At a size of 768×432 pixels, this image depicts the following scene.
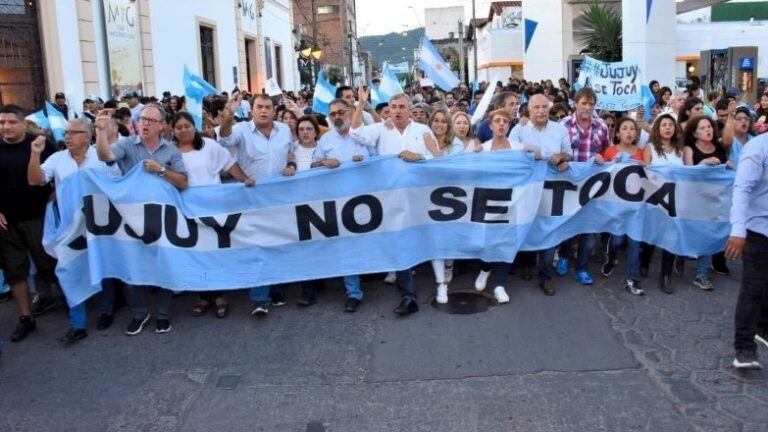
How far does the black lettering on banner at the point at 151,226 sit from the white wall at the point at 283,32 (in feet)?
83.6

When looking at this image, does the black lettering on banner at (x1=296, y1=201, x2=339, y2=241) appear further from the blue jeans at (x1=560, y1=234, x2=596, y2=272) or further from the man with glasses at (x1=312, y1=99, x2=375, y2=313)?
the blue jeans at (x1=560, y1=234, x2=596, y2=272)

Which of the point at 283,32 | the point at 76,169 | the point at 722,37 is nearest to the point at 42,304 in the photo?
the point at 76,169

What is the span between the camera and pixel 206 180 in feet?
20.4

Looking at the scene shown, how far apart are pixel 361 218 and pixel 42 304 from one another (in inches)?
122

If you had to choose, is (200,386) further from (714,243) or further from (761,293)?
(714,243)

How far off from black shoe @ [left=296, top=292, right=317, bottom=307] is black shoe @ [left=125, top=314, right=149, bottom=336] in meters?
1.32

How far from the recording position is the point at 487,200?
642 cm

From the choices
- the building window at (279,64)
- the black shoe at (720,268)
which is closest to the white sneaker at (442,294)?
the black shoe at (720,268)

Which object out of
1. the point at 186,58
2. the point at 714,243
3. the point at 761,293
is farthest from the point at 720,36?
the point at 761,293

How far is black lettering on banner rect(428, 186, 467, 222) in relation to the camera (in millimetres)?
6387

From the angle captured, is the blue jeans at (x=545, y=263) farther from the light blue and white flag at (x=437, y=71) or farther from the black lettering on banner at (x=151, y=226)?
the light blue and white flag at (x=437, y=71)

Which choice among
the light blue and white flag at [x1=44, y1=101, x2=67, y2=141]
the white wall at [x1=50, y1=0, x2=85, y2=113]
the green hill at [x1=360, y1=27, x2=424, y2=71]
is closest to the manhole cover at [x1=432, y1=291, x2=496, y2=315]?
the light blue and white flag at [x1=44, y1=101, x2=67, y2=141]

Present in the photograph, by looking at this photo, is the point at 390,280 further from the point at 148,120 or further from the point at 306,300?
the point at 148,120

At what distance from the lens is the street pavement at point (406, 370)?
420 centimetres
